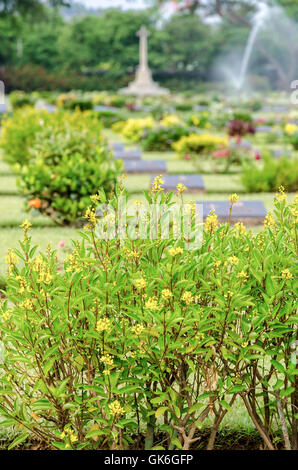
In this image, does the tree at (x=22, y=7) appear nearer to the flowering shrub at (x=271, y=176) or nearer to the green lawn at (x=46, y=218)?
the green lawn at (x=46, y=218)

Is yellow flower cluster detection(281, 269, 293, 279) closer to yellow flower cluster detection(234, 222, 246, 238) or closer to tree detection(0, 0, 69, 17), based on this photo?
yellow flower cluster detection(234, 222, 246, 238)

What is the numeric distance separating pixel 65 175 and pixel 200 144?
581cm

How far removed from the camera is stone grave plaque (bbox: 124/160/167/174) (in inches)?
406

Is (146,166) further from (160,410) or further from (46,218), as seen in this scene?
(160,410)

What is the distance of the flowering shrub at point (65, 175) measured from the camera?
6645mm

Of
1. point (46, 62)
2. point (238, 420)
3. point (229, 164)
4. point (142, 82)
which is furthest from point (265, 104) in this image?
point (238, 420)

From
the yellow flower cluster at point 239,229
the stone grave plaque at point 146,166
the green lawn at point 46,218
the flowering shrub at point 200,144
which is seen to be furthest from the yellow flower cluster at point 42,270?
the flowering shrub at point 200,144

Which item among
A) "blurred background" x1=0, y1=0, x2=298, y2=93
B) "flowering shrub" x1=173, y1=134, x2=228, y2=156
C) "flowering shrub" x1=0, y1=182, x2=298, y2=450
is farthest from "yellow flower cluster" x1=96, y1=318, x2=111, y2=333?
"blurred background" x1=0, y1=0, x2=298, y2=93

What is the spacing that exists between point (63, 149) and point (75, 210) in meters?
0.85

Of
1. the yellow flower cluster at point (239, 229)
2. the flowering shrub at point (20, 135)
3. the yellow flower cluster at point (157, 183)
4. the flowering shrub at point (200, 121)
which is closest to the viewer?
the yellow flower cluster at point (157, 183)

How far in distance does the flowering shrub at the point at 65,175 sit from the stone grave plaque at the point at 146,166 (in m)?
3.07

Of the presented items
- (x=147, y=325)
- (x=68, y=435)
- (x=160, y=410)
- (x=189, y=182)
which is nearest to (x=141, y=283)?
(x=147, y=325)

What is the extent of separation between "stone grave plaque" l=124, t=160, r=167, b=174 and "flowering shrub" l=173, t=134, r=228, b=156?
64.8 inches

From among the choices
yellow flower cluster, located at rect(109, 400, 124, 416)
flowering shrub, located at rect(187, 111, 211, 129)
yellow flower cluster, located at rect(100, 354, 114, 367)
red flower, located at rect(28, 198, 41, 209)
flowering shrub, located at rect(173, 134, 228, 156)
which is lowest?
yellow flower cluster, located at rect(109, 400, 124, 416)
